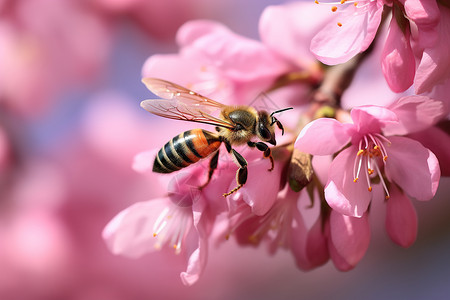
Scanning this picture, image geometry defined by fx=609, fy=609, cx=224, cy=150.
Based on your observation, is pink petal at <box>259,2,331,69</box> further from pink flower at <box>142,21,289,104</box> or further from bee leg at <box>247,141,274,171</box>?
bee leg at <box>247,141,274,171</box>

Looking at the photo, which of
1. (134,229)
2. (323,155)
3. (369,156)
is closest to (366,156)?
(369,156)

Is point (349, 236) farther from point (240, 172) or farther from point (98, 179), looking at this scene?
point (98, 179)

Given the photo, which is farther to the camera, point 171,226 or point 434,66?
point 171,226

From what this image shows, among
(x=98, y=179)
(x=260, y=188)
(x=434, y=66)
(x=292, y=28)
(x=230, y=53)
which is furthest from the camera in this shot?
(x=98, y=179)

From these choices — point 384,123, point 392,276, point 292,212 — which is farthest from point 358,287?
point 384,123

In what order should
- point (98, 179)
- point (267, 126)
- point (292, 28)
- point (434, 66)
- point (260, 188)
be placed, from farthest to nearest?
point (98, 179) < point (292, 28) < point (267, 126) < point (260, 188) < point (434, 66)

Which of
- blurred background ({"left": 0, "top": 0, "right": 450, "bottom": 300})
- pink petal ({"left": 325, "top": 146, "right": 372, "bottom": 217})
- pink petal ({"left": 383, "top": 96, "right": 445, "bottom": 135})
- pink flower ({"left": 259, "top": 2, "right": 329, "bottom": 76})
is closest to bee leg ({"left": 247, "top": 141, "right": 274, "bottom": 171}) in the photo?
pink petal ({"left": 325, "top": 146, "right": 372, "bottom": 217})

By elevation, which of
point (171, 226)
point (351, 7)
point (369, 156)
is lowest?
point (369, 156)

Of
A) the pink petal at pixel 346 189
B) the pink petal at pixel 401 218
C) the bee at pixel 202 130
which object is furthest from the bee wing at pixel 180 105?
the pink petal at pixel 401 218
